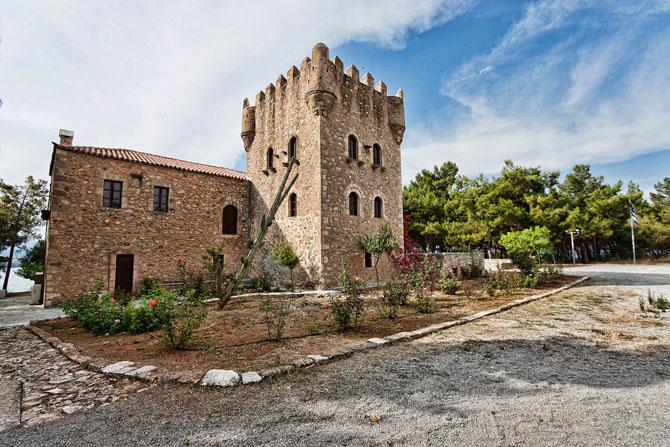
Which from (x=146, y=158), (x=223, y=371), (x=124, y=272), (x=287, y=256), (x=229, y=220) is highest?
(x=146, y=158)

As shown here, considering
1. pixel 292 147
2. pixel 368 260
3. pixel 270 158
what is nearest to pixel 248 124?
pixel 270 158

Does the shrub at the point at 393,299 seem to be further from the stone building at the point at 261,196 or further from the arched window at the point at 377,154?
the arched window at the point at 377,154

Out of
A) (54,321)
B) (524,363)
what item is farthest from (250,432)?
(54,321)

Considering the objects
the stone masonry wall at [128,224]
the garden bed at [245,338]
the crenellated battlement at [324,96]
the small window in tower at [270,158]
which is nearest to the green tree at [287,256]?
the stone masonry wall at [128,224]

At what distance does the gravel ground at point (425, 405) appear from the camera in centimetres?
243

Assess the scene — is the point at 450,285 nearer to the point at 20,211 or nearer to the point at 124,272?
the point at 124,272

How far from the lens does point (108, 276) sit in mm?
11773

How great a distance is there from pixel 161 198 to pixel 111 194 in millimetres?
1813

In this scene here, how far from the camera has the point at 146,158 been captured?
539 inches

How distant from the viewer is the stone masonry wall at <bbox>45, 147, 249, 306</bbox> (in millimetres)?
10949

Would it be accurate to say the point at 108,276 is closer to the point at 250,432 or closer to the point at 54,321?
the point at 54,321

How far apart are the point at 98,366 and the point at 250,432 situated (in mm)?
2905

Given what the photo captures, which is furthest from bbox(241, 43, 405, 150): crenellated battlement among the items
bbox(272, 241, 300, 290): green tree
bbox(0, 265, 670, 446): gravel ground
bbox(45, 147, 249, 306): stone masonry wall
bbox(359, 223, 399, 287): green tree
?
bbox(0, 265, 670, 446): gravel ground

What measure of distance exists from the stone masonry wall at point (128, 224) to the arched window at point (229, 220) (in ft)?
0.85
